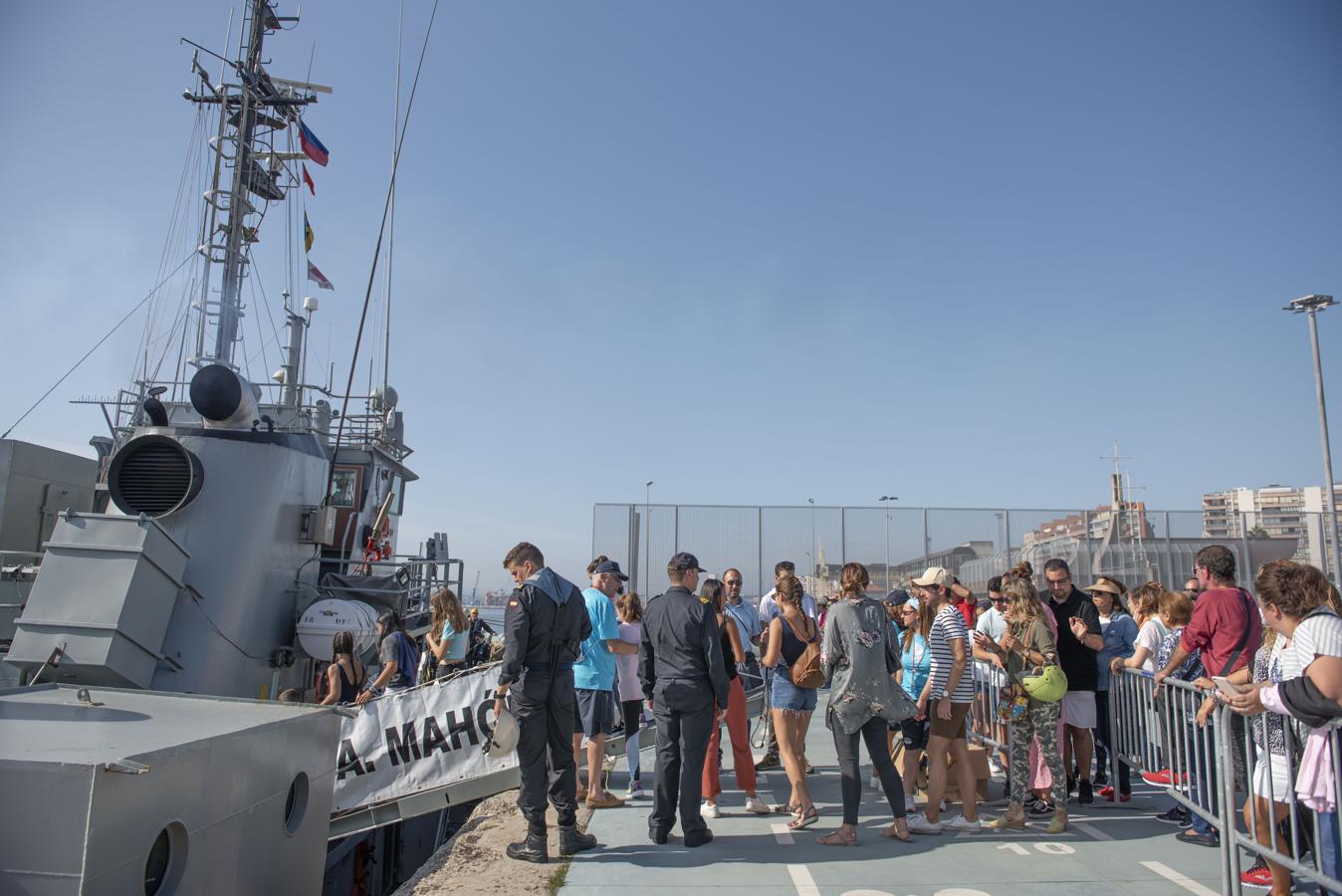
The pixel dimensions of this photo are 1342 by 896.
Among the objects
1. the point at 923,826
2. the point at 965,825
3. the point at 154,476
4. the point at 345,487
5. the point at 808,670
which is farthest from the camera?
the point at 345,487

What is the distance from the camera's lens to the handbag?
5.99 metres

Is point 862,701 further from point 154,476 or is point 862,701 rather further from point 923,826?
point 154,476

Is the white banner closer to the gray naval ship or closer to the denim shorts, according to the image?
the gray naval ship

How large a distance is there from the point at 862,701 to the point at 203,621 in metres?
5.67

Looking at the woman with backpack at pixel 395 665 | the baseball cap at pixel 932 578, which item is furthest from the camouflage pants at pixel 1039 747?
the woman with backpack at pixel 395 665

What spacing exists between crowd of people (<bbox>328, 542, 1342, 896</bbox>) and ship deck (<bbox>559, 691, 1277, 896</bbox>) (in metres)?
0.16

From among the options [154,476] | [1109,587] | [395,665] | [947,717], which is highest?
[154,476]

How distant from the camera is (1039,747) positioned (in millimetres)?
5770

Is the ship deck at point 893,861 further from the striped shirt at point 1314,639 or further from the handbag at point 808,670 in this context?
the striped shirt at point 1314,639

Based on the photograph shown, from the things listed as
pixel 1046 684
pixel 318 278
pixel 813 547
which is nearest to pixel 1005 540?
pixel 813 547

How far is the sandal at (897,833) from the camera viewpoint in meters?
5.29

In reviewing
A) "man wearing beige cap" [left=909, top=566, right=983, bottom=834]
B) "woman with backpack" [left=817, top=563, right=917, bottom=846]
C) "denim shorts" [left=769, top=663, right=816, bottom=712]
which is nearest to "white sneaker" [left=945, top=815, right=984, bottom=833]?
"man wearing beige cap" [left=909, top=566, right=983, bottom=834]

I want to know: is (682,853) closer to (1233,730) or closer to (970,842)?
(970,842)

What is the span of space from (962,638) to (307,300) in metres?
16.6
